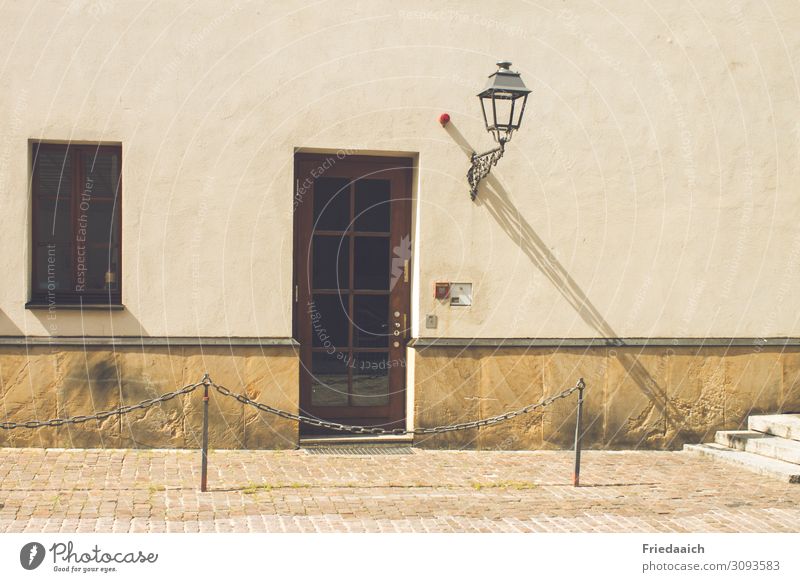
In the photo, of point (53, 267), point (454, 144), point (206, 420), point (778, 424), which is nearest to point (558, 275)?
point (454, 144)

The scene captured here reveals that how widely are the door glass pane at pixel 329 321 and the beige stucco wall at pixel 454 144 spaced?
1.51 ft

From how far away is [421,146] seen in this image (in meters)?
10.1

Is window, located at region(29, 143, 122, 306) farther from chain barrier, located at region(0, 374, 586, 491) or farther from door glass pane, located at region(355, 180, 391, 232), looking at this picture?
door glass pane, located at region(355, 180, 391, 232)

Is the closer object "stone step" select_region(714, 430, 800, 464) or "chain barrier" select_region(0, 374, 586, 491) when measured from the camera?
"chain barrier" select_region(0, 374, 586, 491)

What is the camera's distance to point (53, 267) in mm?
9625

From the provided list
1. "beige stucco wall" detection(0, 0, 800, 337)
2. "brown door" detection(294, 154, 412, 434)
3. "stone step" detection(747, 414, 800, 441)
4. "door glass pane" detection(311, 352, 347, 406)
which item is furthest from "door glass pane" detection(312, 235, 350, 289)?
"stone step" detection(747, 414, 800, 441)

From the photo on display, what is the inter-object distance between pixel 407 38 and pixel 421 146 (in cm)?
107

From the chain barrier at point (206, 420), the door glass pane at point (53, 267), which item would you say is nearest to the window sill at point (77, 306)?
the door glass pane at point (53, 267)

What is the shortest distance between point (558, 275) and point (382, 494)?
10.9 ft

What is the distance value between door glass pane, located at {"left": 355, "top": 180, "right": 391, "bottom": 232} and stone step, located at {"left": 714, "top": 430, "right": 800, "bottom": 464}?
411 centimetres

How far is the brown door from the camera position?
400 inches

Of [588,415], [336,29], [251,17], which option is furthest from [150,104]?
[588,415]

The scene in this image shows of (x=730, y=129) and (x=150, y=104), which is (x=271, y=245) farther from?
(x=730, y=129)

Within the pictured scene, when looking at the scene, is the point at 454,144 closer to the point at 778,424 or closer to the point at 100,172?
the point at 100,172
